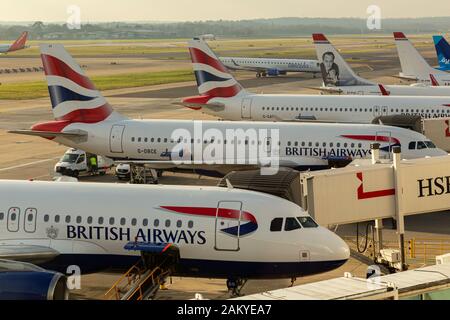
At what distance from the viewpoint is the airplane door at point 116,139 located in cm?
4691

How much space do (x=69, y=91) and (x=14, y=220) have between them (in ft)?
63.0

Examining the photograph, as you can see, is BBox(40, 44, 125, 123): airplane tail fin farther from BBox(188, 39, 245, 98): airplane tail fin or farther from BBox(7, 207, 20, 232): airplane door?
BBox(7, 207, 20, 232): airplane door

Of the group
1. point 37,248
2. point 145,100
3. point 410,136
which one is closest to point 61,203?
point 37,248

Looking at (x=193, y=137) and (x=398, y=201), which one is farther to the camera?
(x=193, y=137)

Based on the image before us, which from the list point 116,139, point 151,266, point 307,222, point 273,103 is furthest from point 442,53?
point 151,266

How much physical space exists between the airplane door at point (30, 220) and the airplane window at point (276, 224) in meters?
7.88

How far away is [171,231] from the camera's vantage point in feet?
87.1

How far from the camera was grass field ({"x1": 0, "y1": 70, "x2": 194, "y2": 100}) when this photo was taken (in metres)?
109

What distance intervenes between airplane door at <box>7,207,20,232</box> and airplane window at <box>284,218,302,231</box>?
8.88 metres

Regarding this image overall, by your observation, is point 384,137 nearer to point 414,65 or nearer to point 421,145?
point 421,145

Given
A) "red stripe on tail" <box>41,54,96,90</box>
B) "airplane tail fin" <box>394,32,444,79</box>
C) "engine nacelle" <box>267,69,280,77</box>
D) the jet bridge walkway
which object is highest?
"engine nacelle" <box>267,69,280,77</box>

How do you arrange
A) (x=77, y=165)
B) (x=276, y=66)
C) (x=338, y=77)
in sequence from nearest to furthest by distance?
(x=77, y=165) → (x=338, y=77) → (x=276, y=66)

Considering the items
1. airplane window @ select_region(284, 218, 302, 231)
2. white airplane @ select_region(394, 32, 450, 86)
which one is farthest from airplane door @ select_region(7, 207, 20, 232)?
white airplane @ select_region(394, 32, 450, 86)
